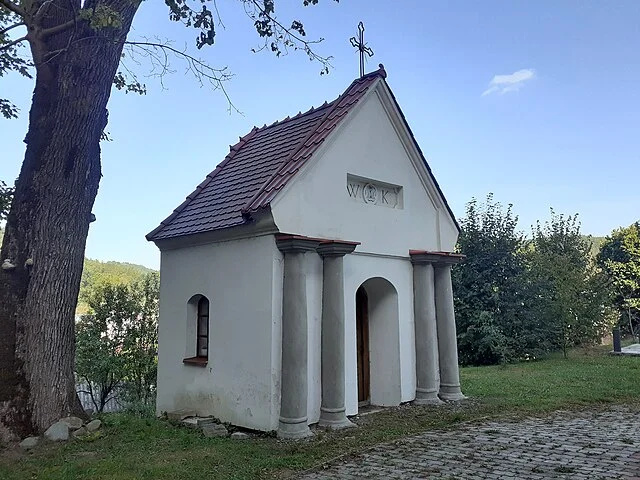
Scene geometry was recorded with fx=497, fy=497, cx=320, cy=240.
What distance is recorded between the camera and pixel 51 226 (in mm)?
7305

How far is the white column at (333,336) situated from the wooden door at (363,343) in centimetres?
198

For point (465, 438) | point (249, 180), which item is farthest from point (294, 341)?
point (249, 180)

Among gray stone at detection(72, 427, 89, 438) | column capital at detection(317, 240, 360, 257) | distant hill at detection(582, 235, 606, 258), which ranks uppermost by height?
distant hill at detection(582, 235, 606, 258)

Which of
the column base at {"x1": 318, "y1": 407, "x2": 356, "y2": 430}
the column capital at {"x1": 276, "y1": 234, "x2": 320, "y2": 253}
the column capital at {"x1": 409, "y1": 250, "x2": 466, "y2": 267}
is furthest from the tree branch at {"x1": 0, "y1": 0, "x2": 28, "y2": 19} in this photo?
the column capital at {"x1": 409, "y1": 250, "x2": 466, "y2": 267}

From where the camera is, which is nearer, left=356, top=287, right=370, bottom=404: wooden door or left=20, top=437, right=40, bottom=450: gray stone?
left=20, top=437, right=40, bottom=450: gray stone

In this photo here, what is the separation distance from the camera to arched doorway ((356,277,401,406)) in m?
9.96

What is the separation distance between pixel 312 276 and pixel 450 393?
427 cm

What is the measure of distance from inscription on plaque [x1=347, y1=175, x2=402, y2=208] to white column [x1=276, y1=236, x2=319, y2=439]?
199 cm

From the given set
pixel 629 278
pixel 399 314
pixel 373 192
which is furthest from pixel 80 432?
pixel 629 278

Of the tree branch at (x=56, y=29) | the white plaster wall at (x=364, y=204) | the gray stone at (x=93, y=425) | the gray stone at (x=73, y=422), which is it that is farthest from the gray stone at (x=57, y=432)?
the tree branch at (x=56, y=29)

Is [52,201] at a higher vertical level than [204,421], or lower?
higher

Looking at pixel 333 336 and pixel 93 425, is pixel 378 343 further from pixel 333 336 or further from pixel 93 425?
pixel 93 425

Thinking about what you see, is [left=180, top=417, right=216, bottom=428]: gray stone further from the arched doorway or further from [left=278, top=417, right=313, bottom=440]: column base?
the arched doorway

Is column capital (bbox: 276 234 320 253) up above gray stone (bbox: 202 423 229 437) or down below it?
above
